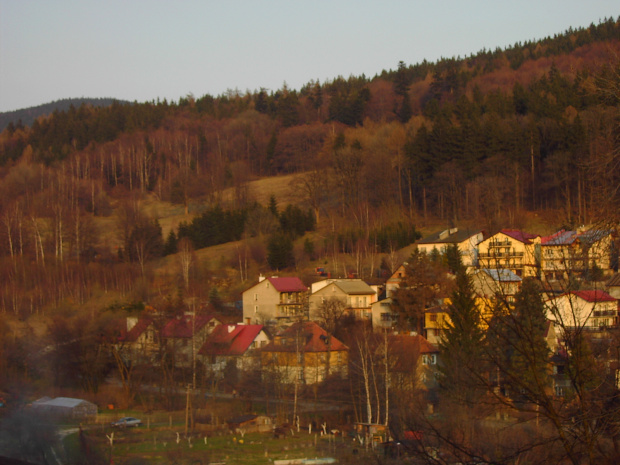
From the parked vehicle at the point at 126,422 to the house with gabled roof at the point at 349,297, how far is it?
13282 mm

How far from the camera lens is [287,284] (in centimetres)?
3850

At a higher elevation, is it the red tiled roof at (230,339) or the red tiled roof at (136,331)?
the red tiled roof at (136,331)

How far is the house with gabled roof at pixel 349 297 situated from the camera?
3525cm

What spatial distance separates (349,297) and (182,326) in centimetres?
967

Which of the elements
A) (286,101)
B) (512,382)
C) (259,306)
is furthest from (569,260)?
Answer: (286,101)

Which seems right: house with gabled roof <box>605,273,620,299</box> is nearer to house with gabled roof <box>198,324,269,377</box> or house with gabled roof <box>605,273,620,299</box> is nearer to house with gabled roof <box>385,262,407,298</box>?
house with gabled roof <box>198,324,269,377</box>

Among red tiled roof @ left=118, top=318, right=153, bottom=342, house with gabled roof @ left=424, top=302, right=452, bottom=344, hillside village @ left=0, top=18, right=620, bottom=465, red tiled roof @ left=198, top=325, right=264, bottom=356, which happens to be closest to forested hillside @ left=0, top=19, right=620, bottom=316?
hillside village @ left=0, top=18, right=620, bottom=465

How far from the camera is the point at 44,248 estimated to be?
2115 inches

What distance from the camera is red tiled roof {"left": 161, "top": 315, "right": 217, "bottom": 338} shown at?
30.4 meters

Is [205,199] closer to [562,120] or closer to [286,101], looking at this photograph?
[286,101]

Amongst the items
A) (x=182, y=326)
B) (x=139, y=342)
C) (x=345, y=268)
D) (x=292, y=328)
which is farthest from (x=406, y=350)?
(x=345, y=268)

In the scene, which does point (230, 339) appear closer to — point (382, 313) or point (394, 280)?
point (382, 313)

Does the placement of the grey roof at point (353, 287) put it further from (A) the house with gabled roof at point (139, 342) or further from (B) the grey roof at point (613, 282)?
(B) the grey roof at point (613, 282)

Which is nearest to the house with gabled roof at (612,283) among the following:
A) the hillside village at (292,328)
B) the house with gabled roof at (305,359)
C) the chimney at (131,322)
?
the hillside village at (292,328)
